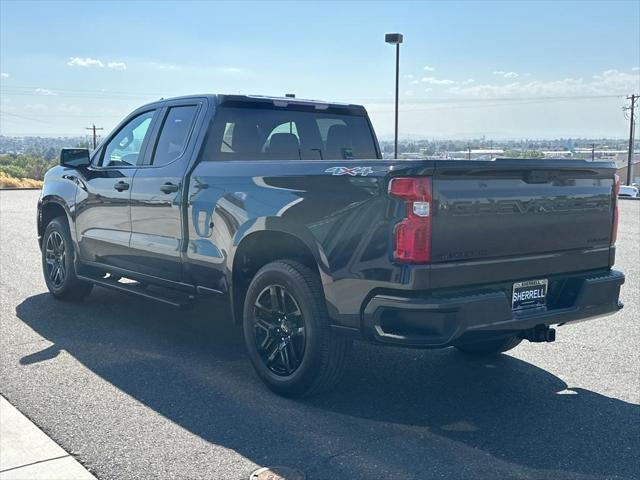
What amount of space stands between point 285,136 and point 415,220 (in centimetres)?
240

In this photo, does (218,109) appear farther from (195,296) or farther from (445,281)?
(445,281)

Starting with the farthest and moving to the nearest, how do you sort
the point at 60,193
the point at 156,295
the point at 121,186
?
the point at 60,193 → the point at 121,186 → the point at 156,295

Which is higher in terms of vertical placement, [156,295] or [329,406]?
[156,295]

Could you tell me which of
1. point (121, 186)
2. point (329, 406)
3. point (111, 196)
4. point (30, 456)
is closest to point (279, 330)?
point (329, 406)

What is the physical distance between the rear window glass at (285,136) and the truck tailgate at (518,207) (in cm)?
228

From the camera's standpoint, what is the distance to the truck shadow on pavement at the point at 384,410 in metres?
3.77

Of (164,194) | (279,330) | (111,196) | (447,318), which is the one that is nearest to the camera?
(447,318)

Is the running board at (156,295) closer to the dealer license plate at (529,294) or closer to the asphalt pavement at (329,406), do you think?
→ the asphalt pavement at (329,406)

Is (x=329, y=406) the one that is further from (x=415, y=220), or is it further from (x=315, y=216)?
(x=415, y=220)

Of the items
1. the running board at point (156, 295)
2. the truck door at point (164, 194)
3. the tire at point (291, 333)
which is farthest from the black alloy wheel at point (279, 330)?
the truck door at point (164, 194)

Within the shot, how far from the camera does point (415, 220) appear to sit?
12.8 ft

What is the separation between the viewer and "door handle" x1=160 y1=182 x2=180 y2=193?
5652mm

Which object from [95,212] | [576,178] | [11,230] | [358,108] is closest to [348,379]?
[576,178]

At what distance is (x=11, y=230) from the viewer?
574 inches
